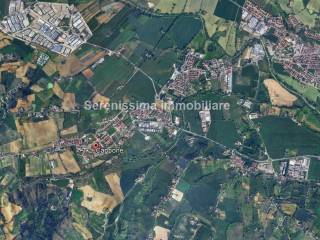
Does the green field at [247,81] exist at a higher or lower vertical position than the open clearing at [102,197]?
higher

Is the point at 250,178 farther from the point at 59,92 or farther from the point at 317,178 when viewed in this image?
the point at 59,92

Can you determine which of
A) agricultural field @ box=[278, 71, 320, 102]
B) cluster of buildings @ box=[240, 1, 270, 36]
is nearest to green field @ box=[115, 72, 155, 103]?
cluster of buildings @ box=[240, 1, 270, 36]

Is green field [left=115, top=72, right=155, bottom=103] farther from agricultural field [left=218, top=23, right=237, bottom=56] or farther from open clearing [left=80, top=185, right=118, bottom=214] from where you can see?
open clearing [left=80, top=185, right=118, bottom=214]

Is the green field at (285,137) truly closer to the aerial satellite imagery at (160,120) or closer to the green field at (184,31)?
the aerial satellite imagery at (160,120)

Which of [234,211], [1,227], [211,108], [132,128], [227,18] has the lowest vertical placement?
[1,227]

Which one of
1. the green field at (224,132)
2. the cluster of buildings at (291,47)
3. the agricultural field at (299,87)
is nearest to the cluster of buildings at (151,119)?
the green field at (224,132)

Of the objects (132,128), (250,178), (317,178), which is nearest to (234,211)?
(250,178)
